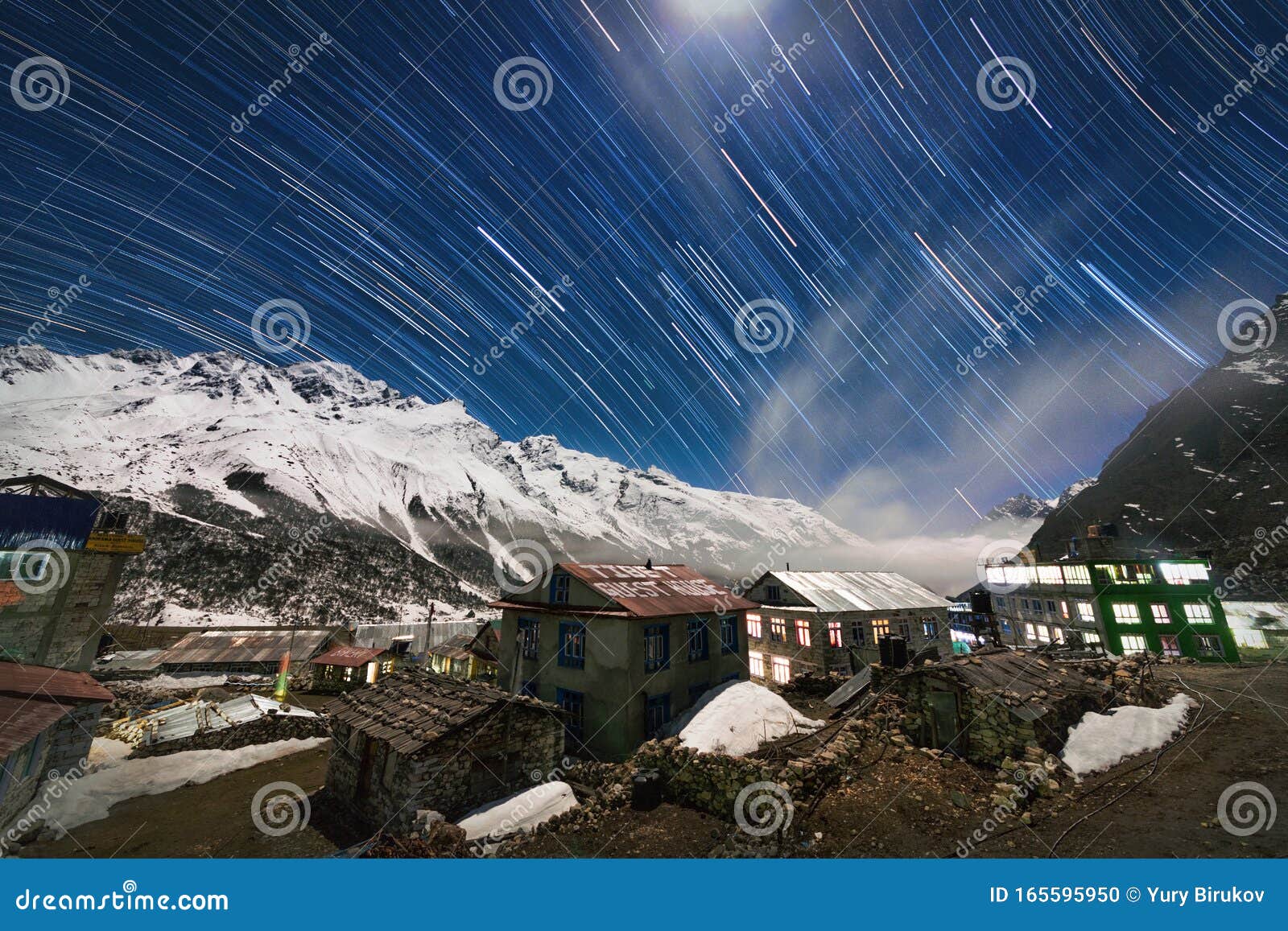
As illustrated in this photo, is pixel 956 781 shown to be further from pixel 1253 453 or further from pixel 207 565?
pixel 1253 453

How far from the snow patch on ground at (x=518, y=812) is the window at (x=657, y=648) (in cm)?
649

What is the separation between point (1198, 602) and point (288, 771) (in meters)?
63.2

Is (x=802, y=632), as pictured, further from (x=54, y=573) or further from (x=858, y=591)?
(x=54, y=573)

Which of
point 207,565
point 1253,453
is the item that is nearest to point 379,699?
point 207,565

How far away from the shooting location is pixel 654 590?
24.3m

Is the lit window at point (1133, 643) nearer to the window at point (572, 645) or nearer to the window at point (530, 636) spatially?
the window at point (572, 645)

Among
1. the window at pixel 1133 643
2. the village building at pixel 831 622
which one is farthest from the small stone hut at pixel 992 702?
the window at pixel 1133 643

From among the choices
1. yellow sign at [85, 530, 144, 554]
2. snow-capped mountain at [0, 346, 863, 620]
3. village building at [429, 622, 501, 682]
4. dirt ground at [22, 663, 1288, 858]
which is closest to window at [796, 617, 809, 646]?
dirt ground at [22, 663, 1288, 858]

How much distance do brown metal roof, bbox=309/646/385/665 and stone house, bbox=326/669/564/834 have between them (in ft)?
112

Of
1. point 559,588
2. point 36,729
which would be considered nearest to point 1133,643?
point 559,588

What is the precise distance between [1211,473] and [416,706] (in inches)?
7050

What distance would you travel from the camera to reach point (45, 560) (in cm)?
2391

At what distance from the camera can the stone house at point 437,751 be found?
14388mm

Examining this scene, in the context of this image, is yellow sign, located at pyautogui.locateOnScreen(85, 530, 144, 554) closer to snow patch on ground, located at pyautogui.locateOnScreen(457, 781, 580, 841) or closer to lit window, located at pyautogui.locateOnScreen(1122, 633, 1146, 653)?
snow patch on ground, located at pyautogui.locateOnScreen(457, 781, 580, 841)
